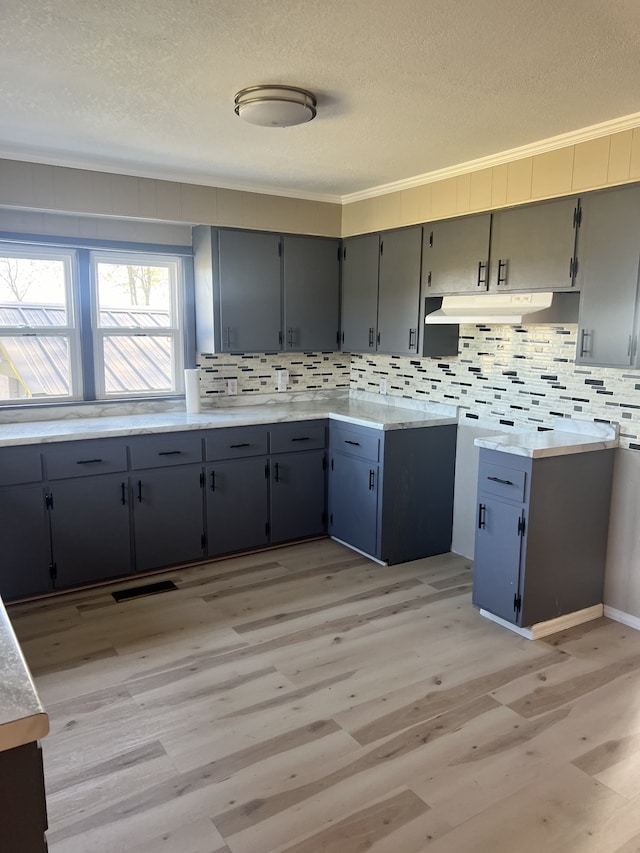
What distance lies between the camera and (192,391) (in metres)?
4.21

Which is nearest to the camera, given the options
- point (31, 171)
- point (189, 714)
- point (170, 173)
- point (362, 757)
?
point (362, 757)

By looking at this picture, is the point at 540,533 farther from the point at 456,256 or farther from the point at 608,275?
the point at 456,256

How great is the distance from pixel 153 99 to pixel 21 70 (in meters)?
0.51

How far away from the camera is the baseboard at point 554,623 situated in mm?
3137

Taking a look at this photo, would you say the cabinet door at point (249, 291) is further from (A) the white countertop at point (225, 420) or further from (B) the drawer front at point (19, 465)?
(B) the drawer front at point (19, 465)

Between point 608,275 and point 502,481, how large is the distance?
110 centimetres

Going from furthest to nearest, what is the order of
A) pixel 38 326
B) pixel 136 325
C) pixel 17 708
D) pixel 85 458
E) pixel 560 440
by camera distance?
pixel 136 325 → pixel 38 326 → pixel 85 458 → pixel 560 440 → pixel 17 708

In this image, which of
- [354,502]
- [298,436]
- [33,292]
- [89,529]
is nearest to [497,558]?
[354,502]

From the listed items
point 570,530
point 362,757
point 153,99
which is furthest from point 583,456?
point 153,99

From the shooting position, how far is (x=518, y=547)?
309 centimetres

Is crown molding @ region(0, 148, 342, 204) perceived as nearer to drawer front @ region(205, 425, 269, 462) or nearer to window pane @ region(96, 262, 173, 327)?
window pane @ region(96, 262, 173, 327)

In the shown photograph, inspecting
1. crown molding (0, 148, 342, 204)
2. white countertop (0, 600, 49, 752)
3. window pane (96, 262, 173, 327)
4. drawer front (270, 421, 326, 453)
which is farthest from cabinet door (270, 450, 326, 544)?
white countertop (0, 600, 49, 752)

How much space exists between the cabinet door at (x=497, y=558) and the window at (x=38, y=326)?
104 inches

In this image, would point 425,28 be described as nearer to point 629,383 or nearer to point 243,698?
point 629,383
